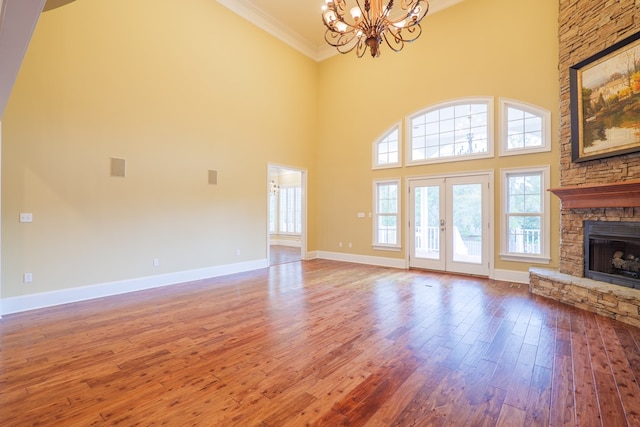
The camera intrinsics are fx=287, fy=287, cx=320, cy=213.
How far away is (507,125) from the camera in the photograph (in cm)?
567

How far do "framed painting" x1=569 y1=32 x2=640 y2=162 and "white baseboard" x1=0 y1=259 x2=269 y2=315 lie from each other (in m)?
6.61

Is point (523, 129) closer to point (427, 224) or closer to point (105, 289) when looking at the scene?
point (427, 224)

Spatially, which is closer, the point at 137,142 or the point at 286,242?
the point at 137,142

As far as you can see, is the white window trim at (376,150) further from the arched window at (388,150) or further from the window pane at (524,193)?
the window pane at (524,193)

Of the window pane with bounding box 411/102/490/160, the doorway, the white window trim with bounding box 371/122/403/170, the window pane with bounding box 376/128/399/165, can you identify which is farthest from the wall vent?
the doorway

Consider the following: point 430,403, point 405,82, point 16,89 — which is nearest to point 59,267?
point 16,89

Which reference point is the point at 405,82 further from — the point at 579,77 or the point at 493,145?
the point at 579,77

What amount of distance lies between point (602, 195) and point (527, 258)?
180cm

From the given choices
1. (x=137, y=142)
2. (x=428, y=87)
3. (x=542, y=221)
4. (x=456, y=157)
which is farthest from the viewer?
(x=428, y=87)

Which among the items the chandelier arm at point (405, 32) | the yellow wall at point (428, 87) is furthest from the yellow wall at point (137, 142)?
the chandelier arm at point (405, 32)

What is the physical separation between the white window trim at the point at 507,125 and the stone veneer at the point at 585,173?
19.8 inches

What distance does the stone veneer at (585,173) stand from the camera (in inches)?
144

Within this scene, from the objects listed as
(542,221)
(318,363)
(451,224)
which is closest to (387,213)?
(451,224)

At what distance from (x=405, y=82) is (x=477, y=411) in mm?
6803
